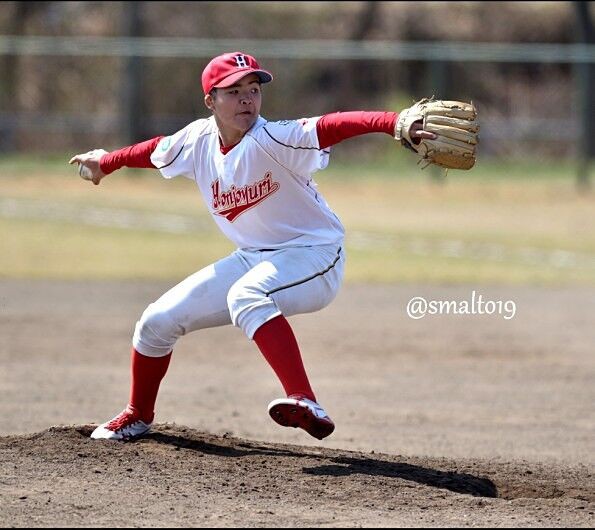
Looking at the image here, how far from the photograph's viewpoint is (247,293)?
502 cm

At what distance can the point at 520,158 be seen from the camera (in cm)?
2238

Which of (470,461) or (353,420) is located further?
(353,420)

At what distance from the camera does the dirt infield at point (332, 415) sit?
4.38 meters

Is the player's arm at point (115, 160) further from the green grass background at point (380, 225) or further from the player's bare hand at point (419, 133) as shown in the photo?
the green grass background at point (380, 225)

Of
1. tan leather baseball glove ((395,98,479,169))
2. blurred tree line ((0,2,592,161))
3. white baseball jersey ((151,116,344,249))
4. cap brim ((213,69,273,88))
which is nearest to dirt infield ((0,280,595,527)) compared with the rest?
white baseball jersey ((151,116,344,249))

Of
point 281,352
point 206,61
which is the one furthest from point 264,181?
point 206,61

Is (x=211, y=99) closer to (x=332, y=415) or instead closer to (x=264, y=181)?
(x=264, y=181)

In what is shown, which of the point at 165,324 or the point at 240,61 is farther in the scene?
the point at 165,324

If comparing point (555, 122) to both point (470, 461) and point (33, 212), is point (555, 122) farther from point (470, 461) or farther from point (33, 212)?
point (470, 461)

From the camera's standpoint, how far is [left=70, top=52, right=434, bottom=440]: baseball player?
16.3ft

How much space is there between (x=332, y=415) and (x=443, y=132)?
9.10 feet

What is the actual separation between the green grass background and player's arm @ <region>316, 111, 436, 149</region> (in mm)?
7769

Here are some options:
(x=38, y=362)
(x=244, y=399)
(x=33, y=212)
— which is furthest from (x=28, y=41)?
(x=244, y=399)

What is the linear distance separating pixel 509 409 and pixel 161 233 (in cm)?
927
